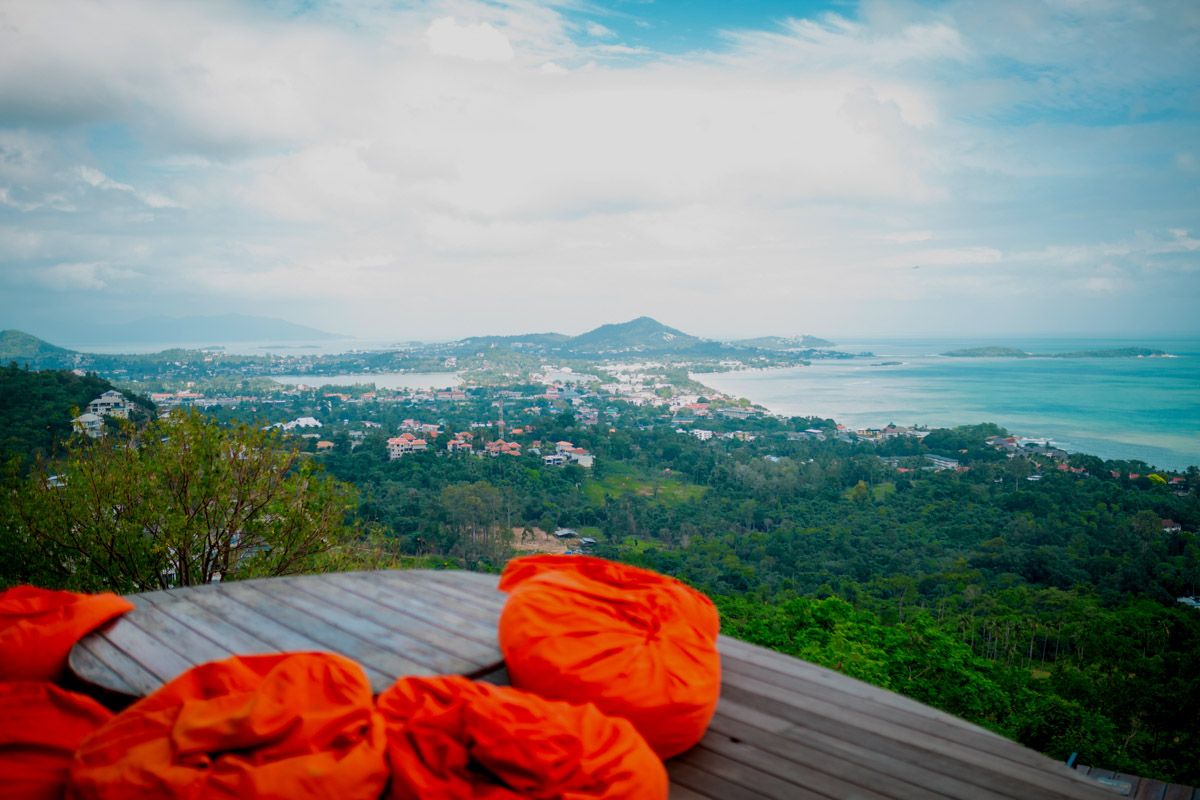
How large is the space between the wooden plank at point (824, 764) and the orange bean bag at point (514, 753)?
0.47 metres

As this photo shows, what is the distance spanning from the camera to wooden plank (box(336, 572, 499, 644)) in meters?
2.47

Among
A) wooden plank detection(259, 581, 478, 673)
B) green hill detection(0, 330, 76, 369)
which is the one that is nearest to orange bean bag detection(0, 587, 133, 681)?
wooden plank detection(259, 581, 478, 673)

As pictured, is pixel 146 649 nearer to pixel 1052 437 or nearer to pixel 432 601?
pixel 432 601

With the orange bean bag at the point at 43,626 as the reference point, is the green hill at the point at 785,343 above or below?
above

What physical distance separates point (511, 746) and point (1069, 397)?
59.8 meters

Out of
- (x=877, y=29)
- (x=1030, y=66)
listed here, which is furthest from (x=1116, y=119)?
(x=877, y=29)

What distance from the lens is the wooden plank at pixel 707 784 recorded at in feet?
5.47

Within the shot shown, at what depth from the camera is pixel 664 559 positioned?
17.5m

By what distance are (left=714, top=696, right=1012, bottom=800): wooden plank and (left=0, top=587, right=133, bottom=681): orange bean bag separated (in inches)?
84.6

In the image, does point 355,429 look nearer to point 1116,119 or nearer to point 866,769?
point 866,769

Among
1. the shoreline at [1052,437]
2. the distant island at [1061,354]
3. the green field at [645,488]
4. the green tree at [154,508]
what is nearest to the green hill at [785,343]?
the distant island at [1061,354]

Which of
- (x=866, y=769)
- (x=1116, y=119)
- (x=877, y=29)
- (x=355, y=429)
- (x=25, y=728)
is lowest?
(x=355, y=429)

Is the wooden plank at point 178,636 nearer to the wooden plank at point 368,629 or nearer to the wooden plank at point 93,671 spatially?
the wooden plank at point 93,671

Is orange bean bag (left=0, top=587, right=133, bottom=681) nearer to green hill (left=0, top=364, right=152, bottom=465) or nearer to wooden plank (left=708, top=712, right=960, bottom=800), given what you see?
wooden plank (left=708, top=712, right=960, bottom=800)
